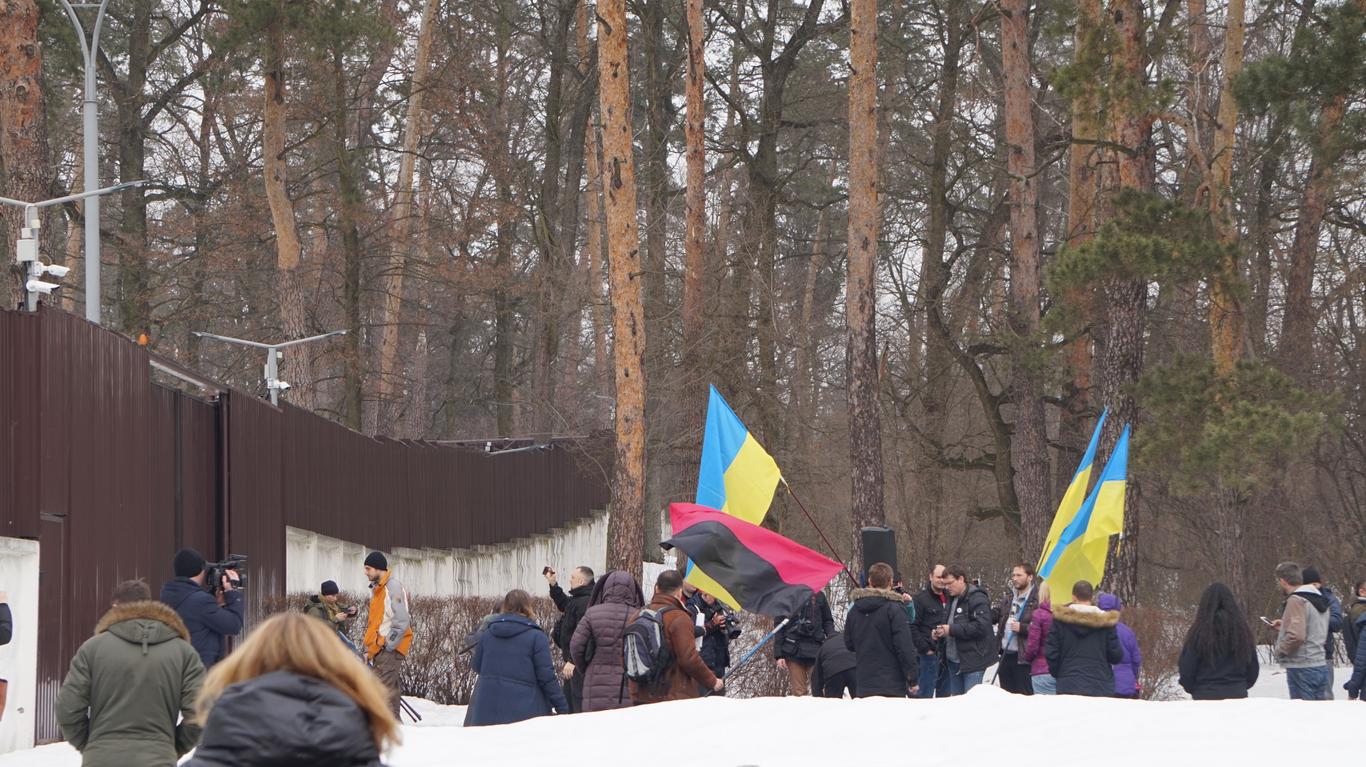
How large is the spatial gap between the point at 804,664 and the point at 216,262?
1822cm

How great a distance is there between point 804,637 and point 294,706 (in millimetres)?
10031

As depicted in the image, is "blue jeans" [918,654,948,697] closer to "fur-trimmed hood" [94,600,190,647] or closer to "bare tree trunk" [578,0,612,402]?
"fur-trimmed hood" [94,600,190,647]

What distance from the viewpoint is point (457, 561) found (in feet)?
95.7

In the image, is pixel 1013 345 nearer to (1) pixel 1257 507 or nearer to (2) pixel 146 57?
(1) pixel 1257 507

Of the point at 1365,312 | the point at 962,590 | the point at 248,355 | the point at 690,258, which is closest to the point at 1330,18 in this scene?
the point at 962,590

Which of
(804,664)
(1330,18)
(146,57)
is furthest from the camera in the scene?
(146,57)

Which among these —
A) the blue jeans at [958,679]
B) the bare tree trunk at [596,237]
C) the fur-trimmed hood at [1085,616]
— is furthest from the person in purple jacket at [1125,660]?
the bare tree trunk at [596,237]

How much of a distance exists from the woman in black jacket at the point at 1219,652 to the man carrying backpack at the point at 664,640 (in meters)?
3.00

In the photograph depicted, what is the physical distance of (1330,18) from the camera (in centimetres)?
1686

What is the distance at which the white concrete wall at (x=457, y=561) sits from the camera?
68.7 feet

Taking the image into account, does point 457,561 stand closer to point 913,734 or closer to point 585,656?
point 585,656

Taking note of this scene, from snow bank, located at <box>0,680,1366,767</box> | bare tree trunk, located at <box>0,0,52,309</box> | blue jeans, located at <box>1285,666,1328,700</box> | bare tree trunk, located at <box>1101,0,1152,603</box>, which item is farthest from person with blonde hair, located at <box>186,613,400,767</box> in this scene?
bare tree trunk, located at <box>1101,0,1152,603</box>

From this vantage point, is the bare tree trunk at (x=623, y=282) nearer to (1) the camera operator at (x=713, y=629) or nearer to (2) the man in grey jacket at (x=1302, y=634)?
(1) the camera operator at (x=713, y=629)

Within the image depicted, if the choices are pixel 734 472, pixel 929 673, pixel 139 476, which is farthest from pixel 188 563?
pixel 929 673
